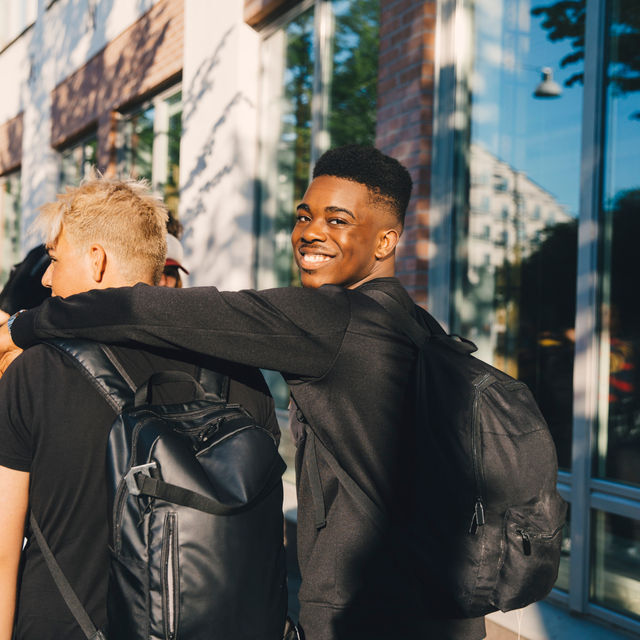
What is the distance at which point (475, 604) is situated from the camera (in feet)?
5.10

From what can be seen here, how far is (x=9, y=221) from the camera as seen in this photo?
506 inches

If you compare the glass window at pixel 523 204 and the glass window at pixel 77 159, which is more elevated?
the glass window at pixel 77 159

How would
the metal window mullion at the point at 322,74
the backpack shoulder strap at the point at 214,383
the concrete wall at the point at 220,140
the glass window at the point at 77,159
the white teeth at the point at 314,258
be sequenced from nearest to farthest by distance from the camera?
the backpack shoulder strap at the point at 214,383, the white teeth at the point at 314,258, the metal window mullion at the point at 322,74, the concrete wall at the point at 220,140, the glass window at the point at 77,159

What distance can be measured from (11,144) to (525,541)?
12782 millimetres

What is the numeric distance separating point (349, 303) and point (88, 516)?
2.54ft

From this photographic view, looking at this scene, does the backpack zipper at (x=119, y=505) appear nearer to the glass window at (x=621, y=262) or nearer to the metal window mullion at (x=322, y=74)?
the glass window at (x=621, y=262)

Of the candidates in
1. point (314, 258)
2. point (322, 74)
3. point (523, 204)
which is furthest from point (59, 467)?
point (322, 74)

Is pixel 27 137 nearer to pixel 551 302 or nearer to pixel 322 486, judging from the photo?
pixel 551 302

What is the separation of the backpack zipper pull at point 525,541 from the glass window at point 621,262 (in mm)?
2036

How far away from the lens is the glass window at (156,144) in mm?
7750

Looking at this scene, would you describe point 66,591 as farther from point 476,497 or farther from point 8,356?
point 476,497

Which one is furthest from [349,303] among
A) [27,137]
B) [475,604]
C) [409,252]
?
[27,137]

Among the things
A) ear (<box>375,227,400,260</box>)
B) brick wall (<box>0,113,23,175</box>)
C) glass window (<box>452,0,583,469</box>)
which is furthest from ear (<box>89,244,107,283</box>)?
brick wall (<box>0,113,23,175</box>)

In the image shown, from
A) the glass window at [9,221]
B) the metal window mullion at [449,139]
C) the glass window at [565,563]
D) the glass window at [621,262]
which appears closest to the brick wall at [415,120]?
the metal window mullion at [449,139]
